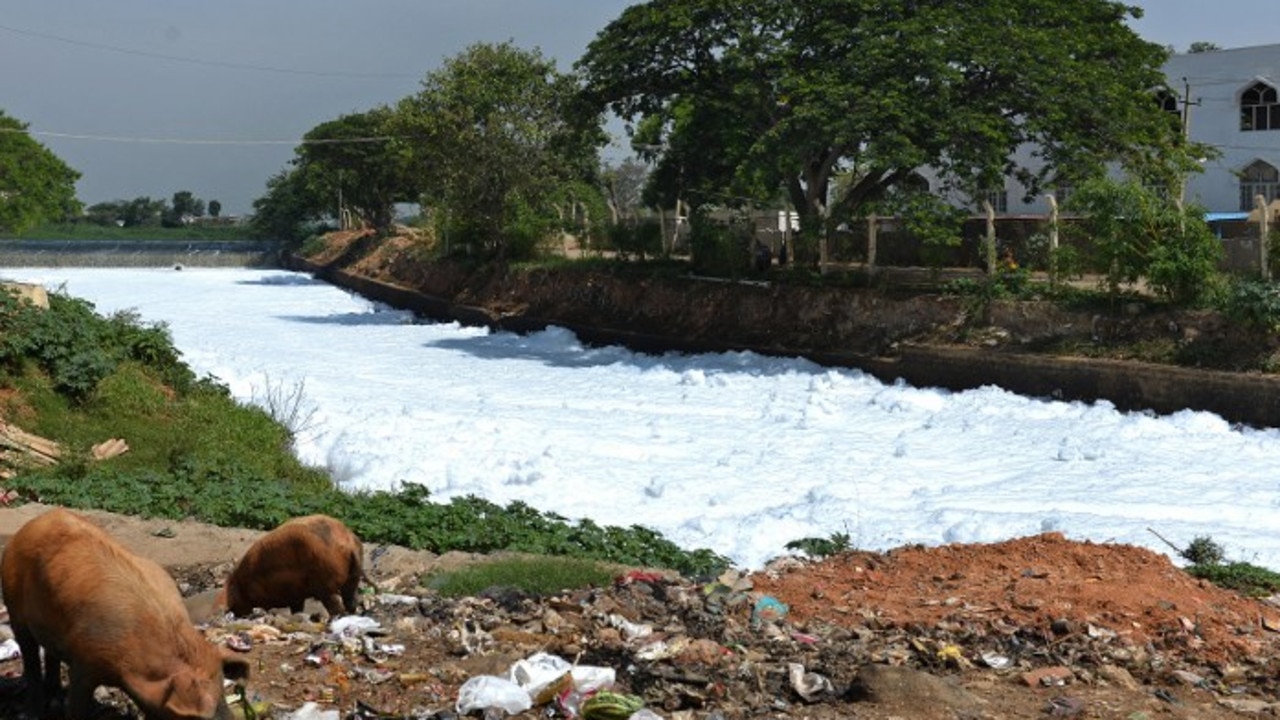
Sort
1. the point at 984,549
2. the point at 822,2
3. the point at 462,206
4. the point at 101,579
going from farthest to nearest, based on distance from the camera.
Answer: the point at 462,206 < the point at 822,2 < the point at 984,549 < the point at 101,579

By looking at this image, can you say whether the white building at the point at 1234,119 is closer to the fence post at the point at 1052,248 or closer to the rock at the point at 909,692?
the fence post at the point at 1052,248

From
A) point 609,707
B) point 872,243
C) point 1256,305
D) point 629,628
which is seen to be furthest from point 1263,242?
point 609,707

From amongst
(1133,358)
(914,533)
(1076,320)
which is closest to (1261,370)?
(1133,358)

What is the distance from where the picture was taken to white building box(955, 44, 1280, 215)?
30250 mm

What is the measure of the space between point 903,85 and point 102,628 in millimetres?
18546

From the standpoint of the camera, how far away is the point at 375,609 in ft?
23.3

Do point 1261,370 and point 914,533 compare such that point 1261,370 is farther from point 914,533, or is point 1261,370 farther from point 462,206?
point 462,206

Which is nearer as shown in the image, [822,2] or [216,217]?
[822,2]

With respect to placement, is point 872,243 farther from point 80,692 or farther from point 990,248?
point 80,692

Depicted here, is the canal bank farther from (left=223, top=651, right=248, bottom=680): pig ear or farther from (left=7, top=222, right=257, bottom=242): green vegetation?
(left=223, top=651, right=248, bottom=680): pig ear

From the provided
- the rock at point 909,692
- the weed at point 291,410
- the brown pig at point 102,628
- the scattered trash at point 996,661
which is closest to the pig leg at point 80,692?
the brown pig at point 102,628

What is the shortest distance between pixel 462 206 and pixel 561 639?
2760 centimetres

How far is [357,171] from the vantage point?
188 feet

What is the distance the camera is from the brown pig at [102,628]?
→ 4461 millimetres
